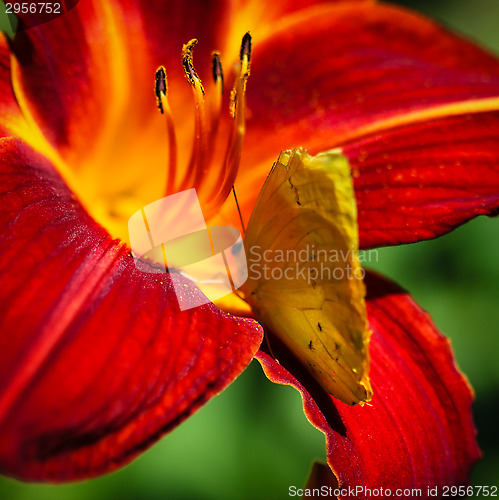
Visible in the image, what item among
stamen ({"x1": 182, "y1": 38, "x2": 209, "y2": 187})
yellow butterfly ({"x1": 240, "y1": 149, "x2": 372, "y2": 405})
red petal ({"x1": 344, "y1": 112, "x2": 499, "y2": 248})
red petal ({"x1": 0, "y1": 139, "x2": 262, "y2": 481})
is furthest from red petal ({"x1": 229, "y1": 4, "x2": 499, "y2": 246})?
red petal ({"x1": 0, "y1": 139, "x2": 262, "y2": 481})

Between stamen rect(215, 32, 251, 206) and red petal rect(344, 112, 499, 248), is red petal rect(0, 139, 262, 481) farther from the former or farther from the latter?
red petal rect(344, 112, 499, 248)

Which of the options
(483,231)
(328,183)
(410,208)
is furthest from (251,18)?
(483,231)

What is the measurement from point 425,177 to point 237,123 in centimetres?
29

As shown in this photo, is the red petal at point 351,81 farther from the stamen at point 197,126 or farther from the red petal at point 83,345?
the red petal at point 83,345

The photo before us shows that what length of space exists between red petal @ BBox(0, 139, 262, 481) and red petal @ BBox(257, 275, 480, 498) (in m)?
0.11

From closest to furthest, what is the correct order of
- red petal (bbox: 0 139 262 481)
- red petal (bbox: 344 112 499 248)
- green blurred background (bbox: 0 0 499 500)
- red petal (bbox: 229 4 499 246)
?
red petal (bbox: 0 139 262 481)
red petal (bbox: 344 112 499 248)
red petal (bbox: 229 4 499 246)
green blurred background (bbox: 0 0 499 500)

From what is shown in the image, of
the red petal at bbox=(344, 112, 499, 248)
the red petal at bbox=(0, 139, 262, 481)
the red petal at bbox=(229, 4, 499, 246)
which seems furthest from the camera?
the red petal at bbox=(229, 4, 499, 246)

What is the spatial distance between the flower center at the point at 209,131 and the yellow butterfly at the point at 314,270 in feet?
0.34

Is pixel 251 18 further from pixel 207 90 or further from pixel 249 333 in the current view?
pixel 249 333

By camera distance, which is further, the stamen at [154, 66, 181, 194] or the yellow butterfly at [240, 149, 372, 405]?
the stamen at [154, 66, 181, 194]

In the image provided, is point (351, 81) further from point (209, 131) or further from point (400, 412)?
point (400, 412)

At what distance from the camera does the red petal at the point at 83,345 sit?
0.55 m

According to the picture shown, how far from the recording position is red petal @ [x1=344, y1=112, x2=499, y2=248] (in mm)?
869

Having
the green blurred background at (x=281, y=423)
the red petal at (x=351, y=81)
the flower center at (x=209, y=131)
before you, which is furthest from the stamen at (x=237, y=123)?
the green blurred background at (x=281, y=423)
